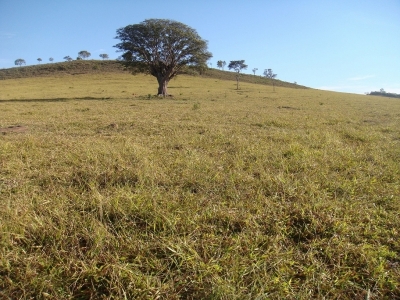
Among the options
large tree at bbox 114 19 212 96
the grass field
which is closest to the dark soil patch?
the grass field

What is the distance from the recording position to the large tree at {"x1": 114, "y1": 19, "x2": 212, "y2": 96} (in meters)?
28.5

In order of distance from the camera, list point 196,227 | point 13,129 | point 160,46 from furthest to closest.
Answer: point 160,46 → point 13,129 → point 196,227

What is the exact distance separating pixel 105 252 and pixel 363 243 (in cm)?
253

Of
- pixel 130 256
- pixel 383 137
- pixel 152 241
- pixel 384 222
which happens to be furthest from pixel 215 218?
pixel 383 137

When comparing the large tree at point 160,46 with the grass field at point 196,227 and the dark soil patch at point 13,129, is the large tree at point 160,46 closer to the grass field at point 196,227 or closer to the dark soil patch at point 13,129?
the dark soil patch at point 13,129

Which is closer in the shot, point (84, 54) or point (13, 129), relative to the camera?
point (13, 129)

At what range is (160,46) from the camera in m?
29.5

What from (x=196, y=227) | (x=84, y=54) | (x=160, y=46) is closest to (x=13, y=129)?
(x=196, y=227)

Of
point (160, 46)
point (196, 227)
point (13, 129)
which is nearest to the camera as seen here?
point (196, 227)

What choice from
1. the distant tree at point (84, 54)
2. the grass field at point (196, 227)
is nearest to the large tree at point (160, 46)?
the grass field at point (196, 227)

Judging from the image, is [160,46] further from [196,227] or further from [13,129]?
[196,227]

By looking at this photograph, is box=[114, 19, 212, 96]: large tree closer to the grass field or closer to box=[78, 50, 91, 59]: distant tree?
the grass field

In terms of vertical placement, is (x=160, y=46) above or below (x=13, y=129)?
above

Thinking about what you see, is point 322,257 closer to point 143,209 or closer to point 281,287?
point 281,287
